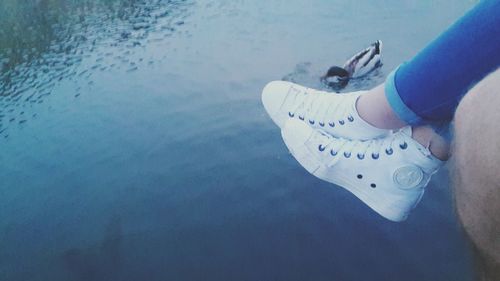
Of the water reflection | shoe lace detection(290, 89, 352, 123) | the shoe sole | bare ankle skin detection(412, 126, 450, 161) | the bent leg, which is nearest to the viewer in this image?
the bent leg

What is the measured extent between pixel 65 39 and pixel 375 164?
15758 mm

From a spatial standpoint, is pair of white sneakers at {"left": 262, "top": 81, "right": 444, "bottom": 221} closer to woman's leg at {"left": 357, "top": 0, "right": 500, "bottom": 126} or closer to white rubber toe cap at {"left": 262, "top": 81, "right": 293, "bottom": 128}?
white rubber toe cap at {"left": 262, "top": 81, "right": 293, "bottom": 128}

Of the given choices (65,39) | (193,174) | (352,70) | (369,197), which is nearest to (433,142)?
(369,197)

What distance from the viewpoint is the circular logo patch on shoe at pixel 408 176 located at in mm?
1809

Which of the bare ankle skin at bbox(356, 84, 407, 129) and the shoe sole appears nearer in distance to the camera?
the bare ankle skin at bbox(356, 84, 407, 129)

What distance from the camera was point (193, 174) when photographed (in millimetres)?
4914

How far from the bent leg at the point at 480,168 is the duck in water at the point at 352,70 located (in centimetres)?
710

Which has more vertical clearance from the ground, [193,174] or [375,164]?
[375,164]

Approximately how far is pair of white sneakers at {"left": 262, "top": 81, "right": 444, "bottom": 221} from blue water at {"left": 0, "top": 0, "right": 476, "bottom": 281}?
395 mm

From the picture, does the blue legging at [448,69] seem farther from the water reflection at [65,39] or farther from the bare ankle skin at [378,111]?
the water reflection at [65,39]

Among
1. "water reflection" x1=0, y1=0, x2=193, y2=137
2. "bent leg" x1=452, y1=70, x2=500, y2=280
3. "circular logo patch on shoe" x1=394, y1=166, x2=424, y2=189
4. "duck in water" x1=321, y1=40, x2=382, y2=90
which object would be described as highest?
"bent leg" x1=452, y1=70, x2=500, y2=280

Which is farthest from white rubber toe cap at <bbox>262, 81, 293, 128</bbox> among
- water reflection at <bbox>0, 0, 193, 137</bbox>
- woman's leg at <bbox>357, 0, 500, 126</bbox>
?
water reflection at <bbox>0, 0, 193, 137</bbox>

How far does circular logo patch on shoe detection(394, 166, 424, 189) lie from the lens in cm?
181

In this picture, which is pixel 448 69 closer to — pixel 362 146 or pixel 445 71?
pixel 445 71
